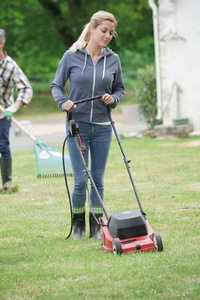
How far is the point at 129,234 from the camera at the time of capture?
4.41 meters

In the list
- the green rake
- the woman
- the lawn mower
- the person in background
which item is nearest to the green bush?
the green rake

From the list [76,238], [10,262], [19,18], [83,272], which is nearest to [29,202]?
[76,238]

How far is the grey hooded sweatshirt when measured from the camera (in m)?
4.90

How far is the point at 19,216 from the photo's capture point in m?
6.37

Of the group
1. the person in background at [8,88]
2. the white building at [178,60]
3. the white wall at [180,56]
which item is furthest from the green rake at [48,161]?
the white wall at [180,56]

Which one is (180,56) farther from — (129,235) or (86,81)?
(129,235)

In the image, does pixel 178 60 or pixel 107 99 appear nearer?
pixel 107 99

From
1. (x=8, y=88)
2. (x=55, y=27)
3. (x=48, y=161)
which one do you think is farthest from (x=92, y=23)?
(x=55, y=27)

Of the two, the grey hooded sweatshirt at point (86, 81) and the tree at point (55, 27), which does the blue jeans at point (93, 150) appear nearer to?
the grey hooded sweatshirt at point (86, 81)

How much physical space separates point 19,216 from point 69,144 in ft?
5.40

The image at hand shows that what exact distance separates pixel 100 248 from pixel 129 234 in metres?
0.50

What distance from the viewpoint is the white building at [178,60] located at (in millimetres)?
13102

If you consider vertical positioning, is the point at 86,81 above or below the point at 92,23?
below

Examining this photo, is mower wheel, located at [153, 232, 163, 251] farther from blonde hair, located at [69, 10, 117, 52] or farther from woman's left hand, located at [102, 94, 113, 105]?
blonde hair, located at [69, 10, 117, 52]
